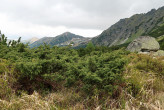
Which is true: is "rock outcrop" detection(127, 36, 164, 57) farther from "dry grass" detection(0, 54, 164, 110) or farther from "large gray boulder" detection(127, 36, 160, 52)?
"dry grass" detection(0, 54, 164, 110)

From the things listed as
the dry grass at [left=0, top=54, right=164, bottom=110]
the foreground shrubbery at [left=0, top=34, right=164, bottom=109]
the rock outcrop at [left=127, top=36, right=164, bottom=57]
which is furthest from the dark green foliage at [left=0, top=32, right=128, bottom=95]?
the rock outcrop at [left=127, top=36, right=164, bottom=57]

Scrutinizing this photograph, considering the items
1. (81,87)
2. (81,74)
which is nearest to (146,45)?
(81,87)

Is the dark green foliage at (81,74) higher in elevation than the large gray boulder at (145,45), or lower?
lower

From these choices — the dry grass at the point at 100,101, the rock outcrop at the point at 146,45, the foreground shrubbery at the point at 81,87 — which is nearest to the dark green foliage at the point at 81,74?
the foreground shrubbery at the point at 81,87

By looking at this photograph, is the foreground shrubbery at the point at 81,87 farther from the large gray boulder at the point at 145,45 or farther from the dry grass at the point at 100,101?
the large gray boulder at the point at 145,45

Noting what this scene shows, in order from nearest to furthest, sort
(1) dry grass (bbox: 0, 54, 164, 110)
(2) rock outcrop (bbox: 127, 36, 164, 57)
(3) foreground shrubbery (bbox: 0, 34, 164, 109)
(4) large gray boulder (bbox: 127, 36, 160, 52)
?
(1) dry grass (bbox: 0, 54, 164, 110), (3) foreground shrubbery (bbox: 0, 34, 164, 109), (2) rock outcrop (bbox: 127, 36, 164, 57), (4) large gray boulder (bbox: 127, 36, 160, 52)

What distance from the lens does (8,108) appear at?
136 inches

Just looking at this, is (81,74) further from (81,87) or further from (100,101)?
(100,101)

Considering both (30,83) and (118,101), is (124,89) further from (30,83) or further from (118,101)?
(30,83)

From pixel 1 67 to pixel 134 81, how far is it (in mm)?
5031

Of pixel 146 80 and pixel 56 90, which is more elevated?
pixel 146 80

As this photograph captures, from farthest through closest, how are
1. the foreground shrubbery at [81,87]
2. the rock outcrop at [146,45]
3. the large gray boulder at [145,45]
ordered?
the large gray boulder at [145,45] < the rock outcrop at [146,45] < the foreground shrubbery at [81,87]

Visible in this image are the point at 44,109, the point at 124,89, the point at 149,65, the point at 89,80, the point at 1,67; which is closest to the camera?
the point at 44,109

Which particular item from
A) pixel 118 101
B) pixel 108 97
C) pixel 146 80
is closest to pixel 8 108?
pixel 108 97
